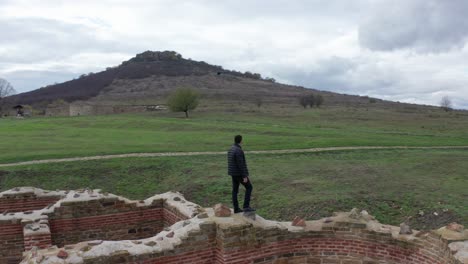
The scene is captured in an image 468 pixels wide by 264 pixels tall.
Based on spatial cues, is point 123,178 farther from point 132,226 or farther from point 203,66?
point 203,66

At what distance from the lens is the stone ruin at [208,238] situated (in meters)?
7.24

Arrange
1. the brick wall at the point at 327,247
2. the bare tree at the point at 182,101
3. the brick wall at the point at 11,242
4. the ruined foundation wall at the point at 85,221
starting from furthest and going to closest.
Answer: the bare tree at the point at 182,101 → the brick wall at the point at 11,242 → the ruined foundation wall at the point at 85,221 → the brick wall at the point at 327,247

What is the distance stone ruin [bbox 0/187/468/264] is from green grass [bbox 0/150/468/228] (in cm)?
580

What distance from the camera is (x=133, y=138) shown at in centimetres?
3450

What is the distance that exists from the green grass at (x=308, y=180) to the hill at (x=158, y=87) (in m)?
71.3

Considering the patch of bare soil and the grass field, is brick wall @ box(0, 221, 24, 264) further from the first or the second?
the patch of bare soil

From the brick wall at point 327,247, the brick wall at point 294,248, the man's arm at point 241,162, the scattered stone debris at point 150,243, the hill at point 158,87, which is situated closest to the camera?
the scattered stone debris at point 150,243

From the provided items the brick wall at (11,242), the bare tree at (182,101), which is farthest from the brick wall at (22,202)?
the bare tree at (182,101)

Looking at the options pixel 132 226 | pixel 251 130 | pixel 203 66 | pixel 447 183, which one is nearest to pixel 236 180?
pixel 132 226

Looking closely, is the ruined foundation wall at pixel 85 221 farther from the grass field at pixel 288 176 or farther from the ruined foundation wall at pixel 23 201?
the grass field at pixel 288 176

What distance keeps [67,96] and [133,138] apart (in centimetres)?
8563

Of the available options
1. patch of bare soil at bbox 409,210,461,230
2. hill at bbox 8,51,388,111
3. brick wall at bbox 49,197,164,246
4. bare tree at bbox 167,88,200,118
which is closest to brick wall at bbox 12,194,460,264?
brick wall at bbox 49,197,164,246

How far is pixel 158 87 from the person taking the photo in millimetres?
126500

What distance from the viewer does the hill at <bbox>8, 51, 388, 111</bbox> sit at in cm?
10538
